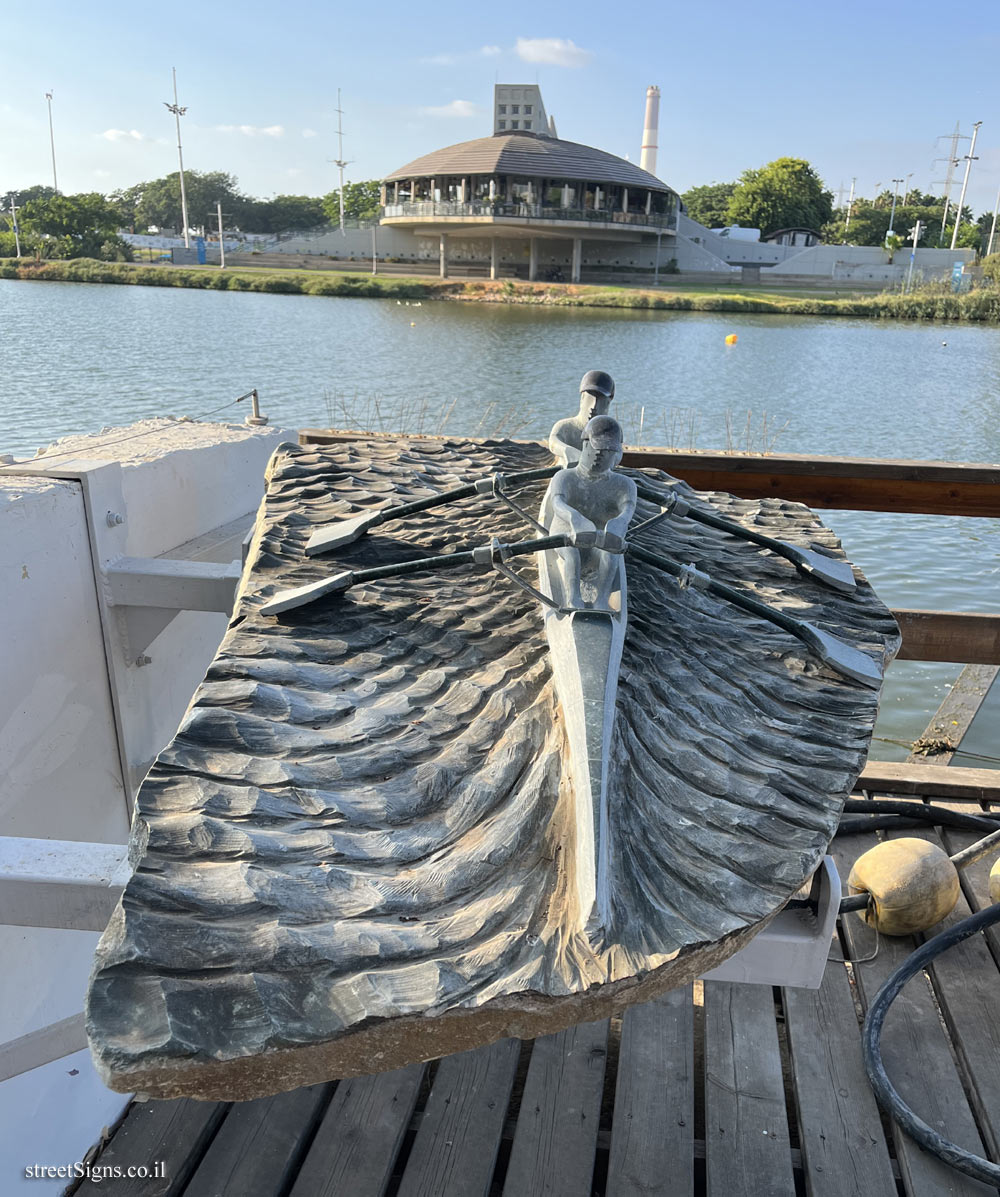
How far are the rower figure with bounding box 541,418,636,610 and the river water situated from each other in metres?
4.37

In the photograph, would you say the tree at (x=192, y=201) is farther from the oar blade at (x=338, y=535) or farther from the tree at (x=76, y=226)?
the oar blade at (x=338, y=535)

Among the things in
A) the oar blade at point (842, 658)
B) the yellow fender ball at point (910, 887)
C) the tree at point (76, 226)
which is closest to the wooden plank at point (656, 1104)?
the yellow fender ball at point (910, 887)

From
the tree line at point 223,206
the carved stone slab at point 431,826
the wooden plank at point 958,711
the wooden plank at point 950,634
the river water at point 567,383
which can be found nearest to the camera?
the carved stone slab at point 431,826

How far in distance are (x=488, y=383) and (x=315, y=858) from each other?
45.0 ft

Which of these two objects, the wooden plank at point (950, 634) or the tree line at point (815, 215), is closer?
the wooden plank at point (950, 634)

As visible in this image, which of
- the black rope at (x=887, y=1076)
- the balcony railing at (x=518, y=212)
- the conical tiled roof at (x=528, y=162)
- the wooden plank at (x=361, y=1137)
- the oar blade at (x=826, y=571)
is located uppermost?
the conical tiled roof at (x=528, y=162)

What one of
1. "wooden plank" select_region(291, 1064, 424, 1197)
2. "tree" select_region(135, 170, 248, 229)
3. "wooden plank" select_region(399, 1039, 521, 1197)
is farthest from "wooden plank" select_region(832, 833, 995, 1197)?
"tree" select_region(135, 170, 248, 229)

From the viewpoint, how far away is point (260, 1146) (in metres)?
2.38

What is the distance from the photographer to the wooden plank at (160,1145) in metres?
2.28

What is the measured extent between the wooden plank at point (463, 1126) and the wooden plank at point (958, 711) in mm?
4327

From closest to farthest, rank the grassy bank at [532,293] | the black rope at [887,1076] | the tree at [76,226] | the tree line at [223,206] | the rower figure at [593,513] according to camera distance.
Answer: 1. the rower figure at [593,513]
2. the black rope at [887,1076]
3. the grassy bank at [532,293]
4. the tree at [76,226]
5. the tree line at [223,206]

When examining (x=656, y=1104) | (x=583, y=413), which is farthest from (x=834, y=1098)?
(x=583, y=413)

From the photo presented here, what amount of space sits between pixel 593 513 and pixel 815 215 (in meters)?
64.9

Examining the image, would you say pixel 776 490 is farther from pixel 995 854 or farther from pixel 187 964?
pixel 187 964
